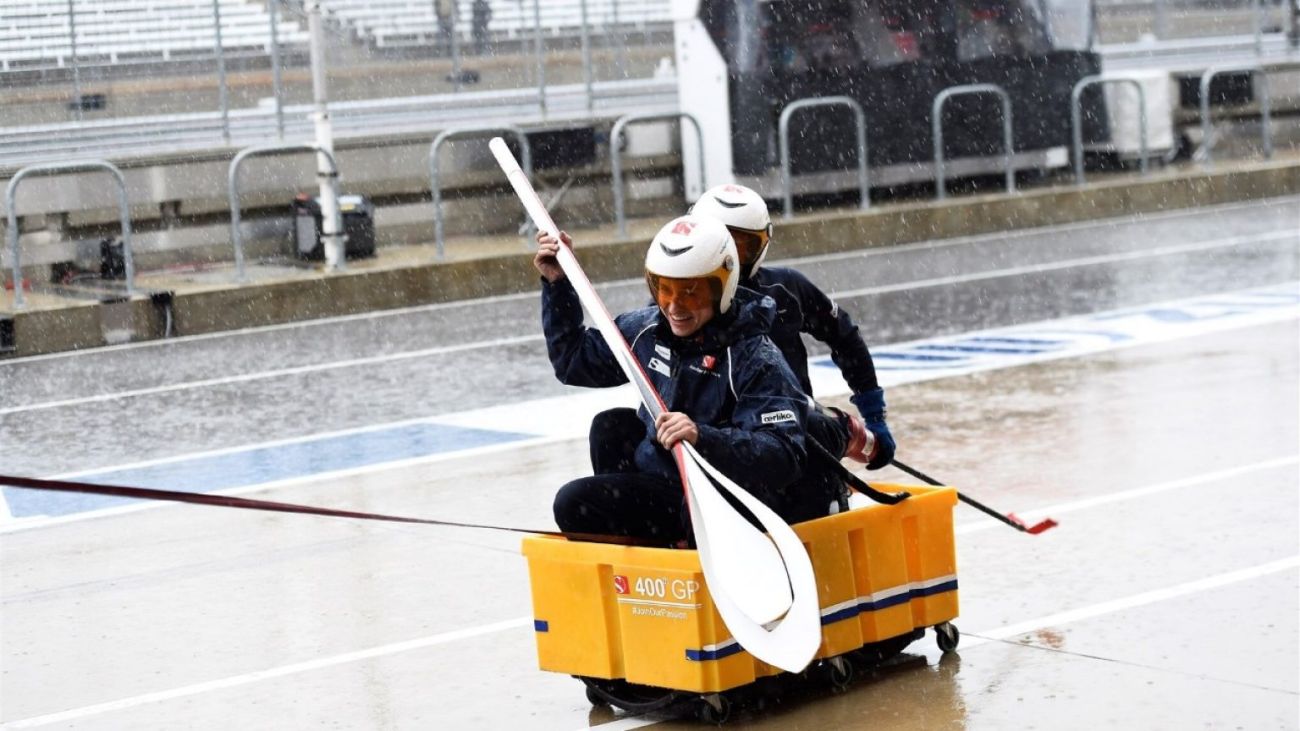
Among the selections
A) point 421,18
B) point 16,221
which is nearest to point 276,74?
point 421,18

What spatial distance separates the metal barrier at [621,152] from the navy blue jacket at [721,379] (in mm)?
13348

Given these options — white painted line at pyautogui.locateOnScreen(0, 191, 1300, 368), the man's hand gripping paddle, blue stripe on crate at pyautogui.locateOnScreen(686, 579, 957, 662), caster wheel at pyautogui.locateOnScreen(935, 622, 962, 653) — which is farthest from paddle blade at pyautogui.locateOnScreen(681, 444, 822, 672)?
white painted line at pyautogui.locateOnScreen(0, 191, 1300, 368)

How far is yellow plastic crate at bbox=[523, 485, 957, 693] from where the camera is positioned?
19.2 ft

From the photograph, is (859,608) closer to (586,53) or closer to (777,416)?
(777,416)

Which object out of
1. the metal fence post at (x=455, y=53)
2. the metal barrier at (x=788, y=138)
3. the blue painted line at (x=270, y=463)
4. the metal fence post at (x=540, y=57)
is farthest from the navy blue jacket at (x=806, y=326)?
the metal fence post at (x=455, y=53)

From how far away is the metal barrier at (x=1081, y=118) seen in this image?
Answer: 23219mm

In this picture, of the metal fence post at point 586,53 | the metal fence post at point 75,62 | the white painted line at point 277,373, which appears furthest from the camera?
the metal fence post at point 586,53

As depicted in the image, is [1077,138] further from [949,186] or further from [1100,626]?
[1100,626]

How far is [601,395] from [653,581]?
6.50 m

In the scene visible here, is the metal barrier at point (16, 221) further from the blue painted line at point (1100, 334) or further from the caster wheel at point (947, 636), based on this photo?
the caster wheel at point (947, 636)

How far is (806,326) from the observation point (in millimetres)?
6910

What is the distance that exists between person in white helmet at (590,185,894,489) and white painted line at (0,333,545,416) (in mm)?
7839

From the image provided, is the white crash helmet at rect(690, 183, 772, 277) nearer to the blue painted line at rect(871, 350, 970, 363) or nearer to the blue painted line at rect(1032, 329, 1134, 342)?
the blue painted line at rect(871, 350, 970, 363)

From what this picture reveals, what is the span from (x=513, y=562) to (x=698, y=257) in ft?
8.80
